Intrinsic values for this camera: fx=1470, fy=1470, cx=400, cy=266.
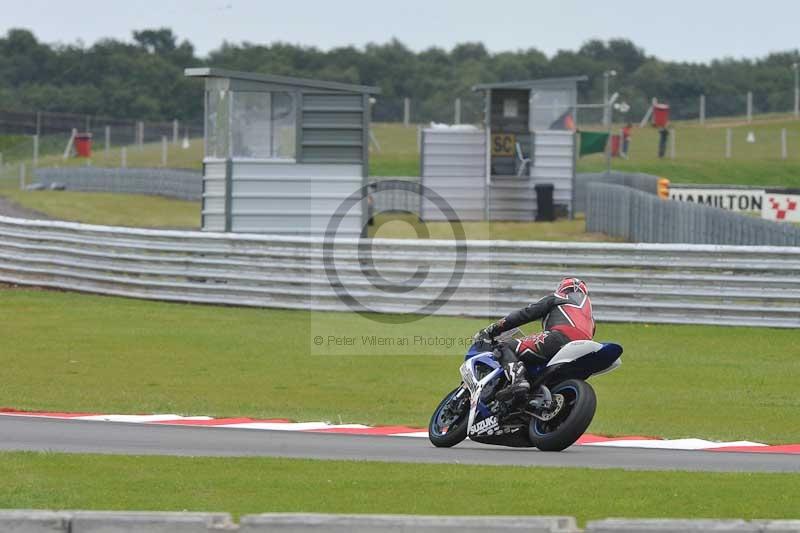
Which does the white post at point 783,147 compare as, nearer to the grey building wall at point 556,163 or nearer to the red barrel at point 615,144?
the red barrel at point 615,144

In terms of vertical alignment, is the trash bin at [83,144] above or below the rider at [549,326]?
above

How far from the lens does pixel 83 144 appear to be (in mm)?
61625

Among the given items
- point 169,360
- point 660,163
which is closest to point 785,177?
point 660,163

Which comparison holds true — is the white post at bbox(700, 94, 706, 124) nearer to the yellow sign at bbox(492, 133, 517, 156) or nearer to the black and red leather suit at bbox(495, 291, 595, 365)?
the yellow sign at bbox(492, 133, 517, 156)

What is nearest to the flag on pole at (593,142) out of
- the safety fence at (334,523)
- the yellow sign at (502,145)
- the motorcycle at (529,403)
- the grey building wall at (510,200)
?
the yellow sign at (502,145)

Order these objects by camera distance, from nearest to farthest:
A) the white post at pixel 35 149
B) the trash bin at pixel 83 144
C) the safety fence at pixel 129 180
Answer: the safety fence at pixel 129 180 → the white post at pixel 35 149 → the trash bin at pixel 83 144

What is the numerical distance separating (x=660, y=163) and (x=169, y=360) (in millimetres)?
45997

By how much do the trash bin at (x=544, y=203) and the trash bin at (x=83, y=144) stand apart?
2741 centimetres

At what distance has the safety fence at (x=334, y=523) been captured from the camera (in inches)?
267

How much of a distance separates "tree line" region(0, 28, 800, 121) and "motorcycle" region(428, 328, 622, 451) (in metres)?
43.5

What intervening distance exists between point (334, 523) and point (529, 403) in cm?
424

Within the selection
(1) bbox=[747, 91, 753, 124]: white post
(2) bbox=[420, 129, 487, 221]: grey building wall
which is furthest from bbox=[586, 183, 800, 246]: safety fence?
(1) bbox=[747, 91, 753, 124]: white post

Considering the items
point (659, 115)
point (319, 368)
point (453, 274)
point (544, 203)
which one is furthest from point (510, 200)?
point (659, 115)

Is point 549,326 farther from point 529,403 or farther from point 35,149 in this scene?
point 35,149
